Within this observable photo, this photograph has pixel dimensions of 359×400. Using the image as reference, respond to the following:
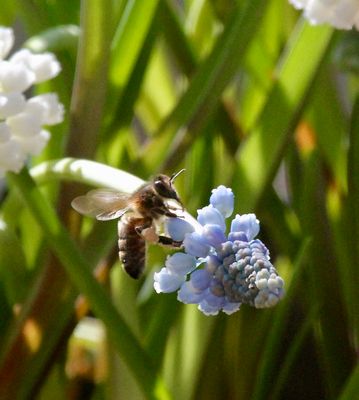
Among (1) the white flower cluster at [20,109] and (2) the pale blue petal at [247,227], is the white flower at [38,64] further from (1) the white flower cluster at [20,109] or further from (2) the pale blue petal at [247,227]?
(2) the pale blue petal at [247,227]

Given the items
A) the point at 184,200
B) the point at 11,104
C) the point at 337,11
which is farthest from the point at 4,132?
the point at 184,200

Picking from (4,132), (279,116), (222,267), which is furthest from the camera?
(279,116)

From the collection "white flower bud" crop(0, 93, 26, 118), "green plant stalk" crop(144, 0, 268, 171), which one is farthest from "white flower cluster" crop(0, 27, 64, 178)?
"green plant stalk" crop(144, 0, 268, 171)

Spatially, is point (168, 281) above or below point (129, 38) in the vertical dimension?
below

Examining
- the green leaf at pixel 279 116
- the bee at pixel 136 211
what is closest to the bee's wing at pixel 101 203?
the bee at pixel 136 211

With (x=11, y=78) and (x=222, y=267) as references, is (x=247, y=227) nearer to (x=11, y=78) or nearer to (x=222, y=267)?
(x=222, y=267)

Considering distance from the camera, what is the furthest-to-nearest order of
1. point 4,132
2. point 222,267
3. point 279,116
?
1. point 279,116
2. point 4,132
3. point 222,267

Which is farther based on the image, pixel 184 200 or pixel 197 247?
pixel 184 200

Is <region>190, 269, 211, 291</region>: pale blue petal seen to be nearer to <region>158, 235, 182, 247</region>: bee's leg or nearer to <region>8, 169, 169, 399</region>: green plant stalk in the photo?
<region>158, 235, 182, 247</region>: bee's leg
